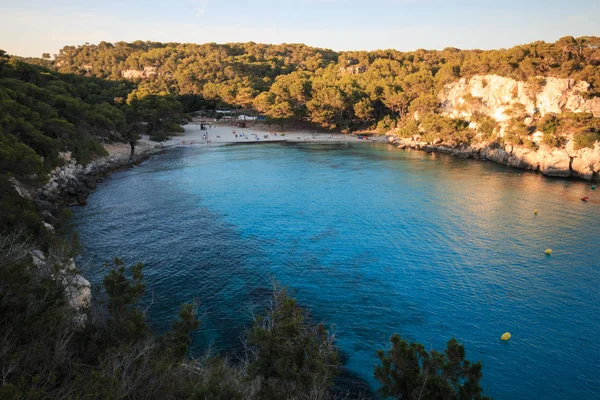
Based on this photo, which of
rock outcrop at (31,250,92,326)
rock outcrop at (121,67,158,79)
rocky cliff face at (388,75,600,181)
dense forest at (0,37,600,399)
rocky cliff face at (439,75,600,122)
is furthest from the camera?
rock outcrop at (121,67,158,79)

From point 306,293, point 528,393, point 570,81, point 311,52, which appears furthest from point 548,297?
point 311,52

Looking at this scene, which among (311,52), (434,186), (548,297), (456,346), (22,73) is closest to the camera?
(456,346)

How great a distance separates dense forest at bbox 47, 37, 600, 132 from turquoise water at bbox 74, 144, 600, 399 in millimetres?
32216

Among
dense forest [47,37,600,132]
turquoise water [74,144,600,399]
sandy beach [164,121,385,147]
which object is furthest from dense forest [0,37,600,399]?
sandy beach [164,121,385,147]

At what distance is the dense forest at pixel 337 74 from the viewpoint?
A: 66.5m

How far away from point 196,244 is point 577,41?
76.2 meters

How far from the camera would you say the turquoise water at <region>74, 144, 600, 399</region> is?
17.8 metres

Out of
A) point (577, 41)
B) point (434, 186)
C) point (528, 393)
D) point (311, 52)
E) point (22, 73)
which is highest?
point (311, 52)

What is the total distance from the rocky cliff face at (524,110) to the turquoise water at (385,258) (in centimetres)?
670

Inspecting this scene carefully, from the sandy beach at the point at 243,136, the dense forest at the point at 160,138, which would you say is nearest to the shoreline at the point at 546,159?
the dense forest at the point at 160,138

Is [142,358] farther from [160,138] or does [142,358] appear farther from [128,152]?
[160,138]

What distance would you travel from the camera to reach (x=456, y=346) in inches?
405

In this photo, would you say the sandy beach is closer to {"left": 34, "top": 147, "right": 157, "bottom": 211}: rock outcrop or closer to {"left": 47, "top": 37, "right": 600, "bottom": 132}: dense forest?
{"left": 47, "top": 37, "right": 600, "bottom": 132}: dense forest

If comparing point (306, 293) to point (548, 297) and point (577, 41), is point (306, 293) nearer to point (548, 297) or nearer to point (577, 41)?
point (548, 297)
